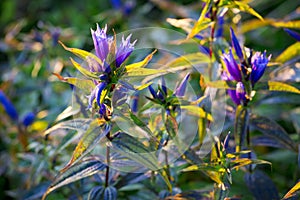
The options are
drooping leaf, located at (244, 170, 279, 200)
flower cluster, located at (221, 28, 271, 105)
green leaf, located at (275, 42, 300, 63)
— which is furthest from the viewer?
green leaf, located at (275, 42, 300, 63)

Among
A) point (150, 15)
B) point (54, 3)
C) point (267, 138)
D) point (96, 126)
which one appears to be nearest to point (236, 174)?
point (267, 138)

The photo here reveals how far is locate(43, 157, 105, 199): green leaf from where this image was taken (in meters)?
0.79

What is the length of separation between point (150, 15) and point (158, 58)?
1.87 ft

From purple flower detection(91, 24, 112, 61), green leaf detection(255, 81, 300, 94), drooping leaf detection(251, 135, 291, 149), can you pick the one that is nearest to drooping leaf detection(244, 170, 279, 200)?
drooping leaf detection(251, 135, 291, 149)

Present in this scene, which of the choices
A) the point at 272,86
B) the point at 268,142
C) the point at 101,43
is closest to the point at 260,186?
the point at 268,142

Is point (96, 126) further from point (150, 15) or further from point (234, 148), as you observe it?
point (150, 15)

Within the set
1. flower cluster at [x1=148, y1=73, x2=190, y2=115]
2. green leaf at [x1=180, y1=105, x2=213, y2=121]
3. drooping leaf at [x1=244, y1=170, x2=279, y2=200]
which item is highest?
flower cluster at [x1=148, y1=73, x2=190, y2=115]

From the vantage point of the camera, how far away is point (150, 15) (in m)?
1.95

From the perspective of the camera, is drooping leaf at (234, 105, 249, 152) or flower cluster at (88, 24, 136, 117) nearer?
flower cluster at (88, 24, 136, 117)

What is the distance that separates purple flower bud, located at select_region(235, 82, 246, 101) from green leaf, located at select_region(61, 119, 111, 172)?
0.73 ft

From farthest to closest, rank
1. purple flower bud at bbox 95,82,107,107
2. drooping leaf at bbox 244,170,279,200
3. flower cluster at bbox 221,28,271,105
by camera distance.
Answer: drooping leaf at bbox 244,170,279,200, flower cluster at bbox 221,28,271,105, purple flower bud at bbox 95,82,107,107

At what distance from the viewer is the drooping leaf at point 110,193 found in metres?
0.82

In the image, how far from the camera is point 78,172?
0.80 meters

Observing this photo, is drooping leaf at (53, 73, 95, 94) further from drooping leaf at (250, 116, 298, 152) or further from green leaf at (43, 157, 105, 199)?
drooping leaf at (250, 116, 298, 152)
